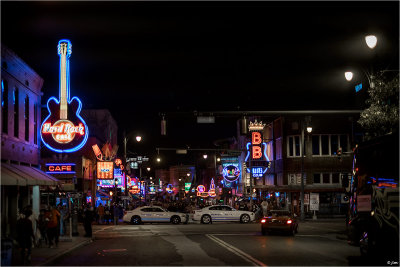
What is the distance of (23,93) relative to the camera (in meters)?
24.7

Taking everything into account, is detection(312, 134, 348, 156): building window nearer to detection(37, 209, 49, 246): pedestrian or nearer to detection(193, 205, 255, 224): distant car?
detection(193, 205, 255, 224): distant car

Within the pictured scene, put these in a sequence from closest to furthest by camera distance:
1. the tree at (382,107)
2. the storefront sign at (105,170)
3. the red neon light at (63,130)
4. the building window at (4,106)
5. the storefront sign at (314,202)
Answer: the tree at (382,107)
the building window at (4,106)
the red neon light at (63,130)
the storefront sign at (314,202)
the storefront sign at (105,170)

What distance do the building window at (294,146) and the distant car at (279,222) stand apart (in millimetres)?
26153

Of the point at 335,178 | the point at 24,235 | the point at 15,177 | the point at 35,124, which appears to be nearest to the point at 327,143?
the point at 335,178

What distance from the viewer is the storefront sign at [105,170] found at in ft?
163

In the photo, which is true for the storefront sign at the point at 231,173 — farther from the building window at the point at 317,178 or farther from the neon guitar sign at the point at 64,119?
the neon guitar sign at the point at 64,119

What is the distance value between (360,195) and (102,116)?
193 feet

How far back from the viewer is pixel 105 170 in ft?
163

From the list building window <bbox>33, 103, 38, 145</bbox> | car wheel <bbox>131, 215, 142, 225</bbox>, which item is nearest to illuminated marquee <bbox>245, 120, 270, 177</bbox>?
car wheel <bbox>131, 215, 142, 225</bbox>

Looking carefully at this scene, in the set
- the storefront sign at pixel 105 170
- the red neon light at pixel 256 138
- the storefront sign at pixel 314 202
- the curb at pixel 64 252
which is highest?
the red neon light at pixel 256 138

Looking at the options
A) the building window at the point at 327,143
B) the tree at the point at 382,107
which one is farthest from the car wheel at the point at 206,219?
the tree at the point at 382,107

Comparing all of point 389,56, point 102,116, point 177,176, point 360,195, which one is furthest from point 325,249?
point 177,176

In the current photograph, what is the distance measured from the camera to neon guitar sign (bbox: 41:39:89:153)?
28719mm

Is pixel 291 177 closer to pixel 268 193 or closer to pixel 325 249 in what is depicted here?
pixel 268 193
